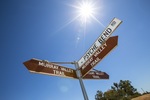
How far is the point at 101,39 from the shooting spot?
4609mm

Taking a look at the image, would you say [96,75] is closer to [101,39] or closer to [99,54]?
[99,54]

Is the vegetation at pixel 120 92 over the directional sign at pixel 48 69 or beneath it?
over

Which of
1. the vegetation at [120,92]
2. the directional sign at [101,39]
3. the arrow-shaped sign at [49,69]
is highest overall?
the vegetation at [120,92]

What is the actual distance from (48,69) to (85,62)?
130 centimetres

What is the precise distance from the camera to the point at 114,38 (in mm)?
4488

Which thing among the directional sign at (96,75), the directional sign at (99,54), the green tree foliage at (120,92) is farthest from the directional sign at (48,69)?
the green tree foliage at (120,92)

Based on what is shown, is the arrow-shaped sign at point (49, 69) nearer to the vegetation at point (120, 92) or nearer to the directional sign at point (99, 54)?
the directional sign at point (99, 54)

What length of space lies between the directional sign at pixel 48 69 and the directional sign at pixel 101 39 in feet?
1.68

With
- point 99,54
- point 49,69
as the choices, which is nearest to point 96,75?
point 99,54

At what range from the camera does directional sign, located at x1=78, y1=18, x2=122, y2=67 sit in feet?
13.8

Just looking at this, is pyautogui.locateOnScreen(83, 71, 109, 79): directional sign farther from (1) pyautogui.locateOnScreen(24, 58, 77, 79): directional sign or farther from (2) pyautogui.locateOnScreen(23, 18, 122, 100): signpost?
(1) pyautogui.locateOnScreen(24, 58, 77, 79): directional sign

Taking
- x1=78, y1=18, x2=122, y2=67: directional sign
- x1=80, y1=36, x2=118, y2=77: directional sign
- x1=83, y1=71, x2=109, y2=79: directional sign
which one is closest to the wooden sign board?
x1=83, y1=71, x2=109, y2=79: directional sign

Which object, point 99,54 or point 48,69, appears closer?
point 48,69

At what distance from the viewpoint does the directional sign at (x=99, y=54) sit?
175 inches
